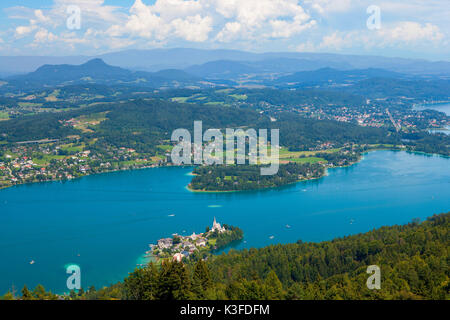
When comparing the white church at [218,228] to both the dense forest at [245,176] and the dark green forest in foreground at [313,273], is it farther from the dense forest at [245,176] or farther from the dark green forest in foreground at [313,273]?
the dense forest at [245,176]

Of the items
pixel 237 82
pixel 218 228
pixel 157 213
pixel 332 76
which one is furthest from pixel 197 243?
pixel 332 76

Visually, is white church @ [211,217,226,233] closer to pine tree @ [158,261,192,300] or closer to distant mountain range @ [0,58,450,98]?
pine tree @ [158,261,192,300]

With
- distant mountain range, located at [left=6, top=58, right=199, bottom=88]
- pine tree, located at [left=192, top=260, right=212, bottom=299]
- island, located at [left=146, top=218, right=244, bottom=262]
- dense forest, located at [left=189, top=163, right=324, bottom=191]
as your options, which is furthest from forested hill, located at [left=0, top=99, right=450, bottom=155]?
distant mountain range, located at [left=6, top=58, right=199, bottom=88]

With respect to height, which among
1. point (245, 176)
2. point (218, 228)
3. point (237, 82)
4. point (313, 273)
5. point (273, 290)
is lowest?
point (218, 228)

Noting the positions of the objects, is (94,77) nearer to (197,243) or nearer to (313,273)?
(197,243)

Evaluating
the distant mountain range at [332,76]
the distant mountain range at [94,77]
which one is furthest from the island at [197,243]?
the distant mountain range at [332,76]

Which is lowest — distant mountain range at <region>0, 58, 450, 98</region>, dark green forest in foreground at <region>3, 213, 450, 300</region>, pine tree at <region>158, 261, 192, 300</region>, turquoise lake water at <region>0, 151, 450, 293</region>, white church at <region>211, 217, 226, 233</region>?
turquoise lake water at <region>0, 151, 450, 293</region>
